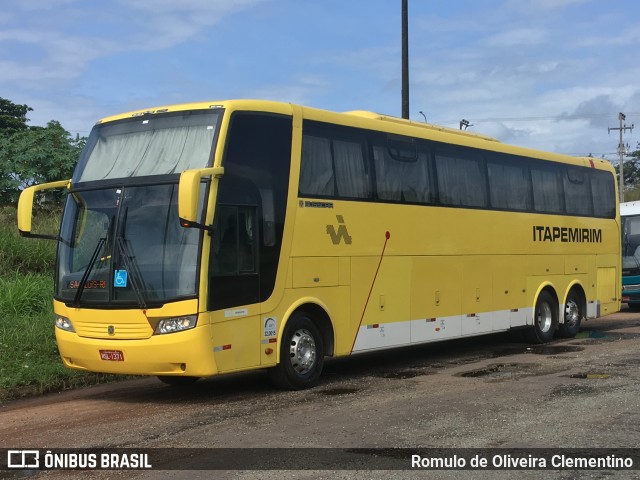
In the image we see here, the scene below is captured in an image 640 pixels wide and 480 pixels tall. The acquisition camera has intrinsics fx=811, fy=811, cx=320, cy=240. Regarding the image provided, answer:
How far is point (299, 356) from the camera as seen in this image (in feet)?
35.6

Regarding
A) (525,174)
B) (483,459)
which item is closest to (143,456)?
(483,459)

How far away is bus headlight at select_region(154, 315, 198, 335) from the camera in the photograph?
30.7ft

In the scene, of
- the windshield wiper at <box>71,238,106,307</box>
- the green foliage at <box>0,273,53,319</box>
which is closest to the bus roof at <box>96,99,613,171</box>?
the windshield wiper at <box>71,238,106,307</box>

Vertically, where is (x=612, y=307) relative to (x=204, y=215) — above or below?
below

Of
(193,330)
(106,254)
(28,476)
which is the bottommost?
(28,476)

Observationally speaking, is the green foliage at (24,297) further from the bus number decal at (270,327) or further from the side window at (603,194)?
the side window at (603,194)

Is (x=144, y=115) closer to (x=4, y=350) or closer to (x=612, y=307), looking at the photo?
(x=4, y=350)

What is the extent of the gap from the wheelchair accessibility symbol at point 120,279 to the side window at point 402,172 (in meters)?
4.34

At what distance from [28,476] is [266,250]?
14.4 ft

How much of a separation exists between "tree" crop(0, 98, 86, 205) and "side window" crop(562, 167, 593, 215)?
12.6 meters

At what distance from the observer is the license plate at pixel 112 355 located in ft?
31.5

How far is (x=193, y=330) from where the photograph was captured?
9336mm

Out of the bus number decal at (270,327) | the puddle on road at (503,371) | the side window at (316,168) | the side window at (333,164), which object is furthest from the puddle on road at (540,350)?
the bus number decal at (270,327)

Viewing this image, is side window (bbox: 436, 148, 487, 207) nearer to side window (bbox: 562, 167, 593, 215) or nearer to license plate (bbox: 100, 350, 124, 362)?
side window (bbox: 562, 167, 593, 215)
